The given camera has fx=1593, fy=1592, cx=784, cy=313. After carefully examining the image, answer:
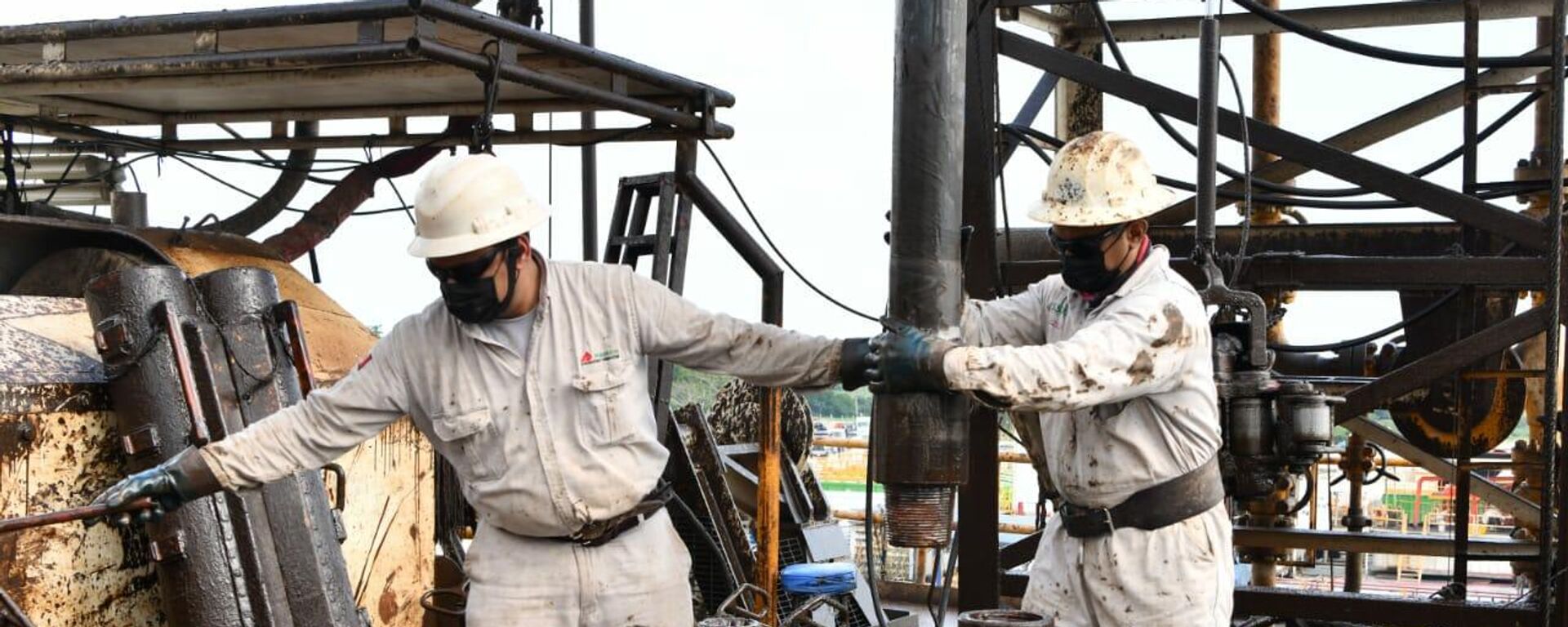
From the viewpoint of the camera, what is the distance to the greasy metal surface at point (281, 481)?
15.7 ft

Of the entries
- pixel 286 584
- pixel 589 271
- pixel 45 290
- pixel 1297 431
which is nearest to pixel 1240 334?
pixel 1297 431

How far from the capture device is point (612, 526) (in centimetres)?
412

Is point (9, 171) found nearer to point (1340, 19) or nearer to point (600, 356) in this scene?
point (600, 356)

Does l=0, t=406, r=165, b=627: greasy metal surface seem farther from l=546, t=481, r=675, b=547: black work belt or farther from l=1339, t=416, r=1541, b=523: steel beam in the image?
l=1339, t=416, r=1541, b=523: steel beam

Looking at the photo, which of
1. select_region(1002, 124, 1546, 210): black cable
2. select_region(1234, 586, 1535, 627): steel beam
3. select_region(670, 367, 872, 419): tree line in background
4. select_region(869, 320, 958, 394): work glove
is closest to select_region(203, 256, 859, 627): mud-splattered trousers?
select_region(869, 320, 958, 394): work glove

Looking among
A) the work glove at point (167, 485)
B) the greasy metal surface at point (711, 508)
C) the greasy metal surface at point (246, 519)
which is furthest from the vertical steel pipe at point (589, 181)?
the work glove at point (167, 485)

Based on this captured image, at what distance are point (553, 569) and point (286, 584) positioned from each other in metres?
1.12

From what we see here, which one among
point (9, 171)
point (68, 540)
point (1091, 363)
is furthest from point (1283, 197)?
point (9, 171)

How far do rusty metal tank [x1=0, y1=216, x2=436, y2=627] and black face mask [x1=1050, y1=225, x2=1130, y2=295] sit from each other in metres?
2.78

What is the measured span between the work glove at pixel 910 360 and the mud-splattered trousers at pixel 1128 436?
0.41ft

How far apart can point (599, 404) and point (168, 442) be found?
138cm

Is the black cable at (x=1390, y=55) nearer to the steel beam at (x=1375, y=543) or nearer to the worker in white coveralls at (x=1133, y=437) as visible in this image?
the steel beam at (x=1375, y=543)

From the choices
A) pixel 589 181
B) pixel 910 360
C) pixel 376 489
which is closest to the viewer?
pixel 910 360

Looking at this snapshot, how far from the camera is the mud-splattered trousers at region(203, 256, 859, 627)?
4.07 meters
